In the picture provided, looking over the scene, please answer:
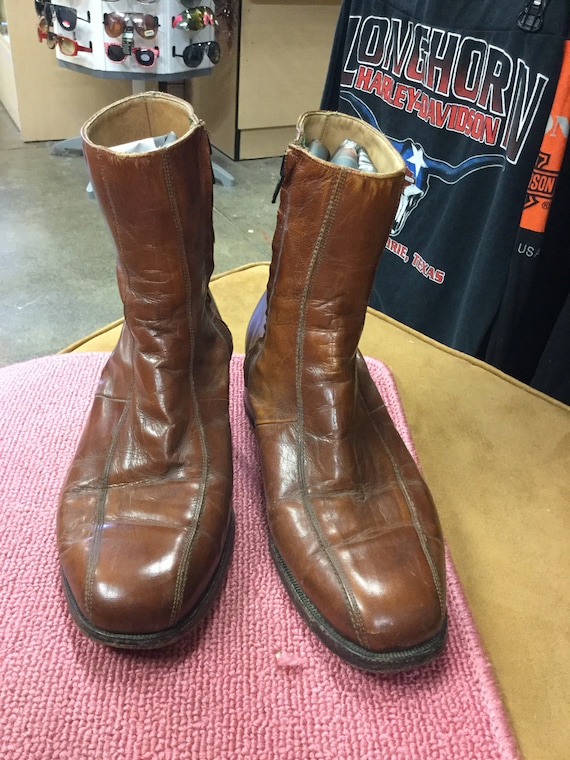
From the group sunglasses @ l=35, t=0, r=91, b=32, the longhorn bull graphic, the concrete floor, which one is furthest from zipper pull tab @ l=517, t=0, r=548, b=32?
sunglasses @ l=35, t=0, r=91, b=32

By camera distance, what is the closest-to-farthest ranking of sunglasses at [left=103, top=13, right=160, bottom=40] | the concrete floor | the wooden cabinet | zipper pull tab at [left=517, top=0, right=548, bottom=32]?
zipper pull tab at [left=517, top=0, right=548, bottom=32]
the concrete floor
sunglasses at [left=103, top=13, right=160, bottom=40]
the wooden cabinet

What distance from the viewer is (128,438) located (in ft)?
1.78

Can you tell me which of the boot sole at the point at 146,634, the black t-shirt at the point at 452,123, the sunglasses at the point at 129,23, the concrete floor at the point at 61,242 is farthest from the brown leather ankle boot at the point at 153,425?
the sunglasses at the point at 129,23

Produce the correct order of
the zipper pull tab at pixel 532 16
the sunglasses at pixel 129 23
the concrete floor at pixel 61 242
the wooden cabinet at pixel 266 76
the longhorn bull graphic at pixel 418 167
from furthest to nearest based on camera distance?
the wooden cabinet at pixel 266 76
the sunglasses at pixel 129 23
the concrete floor at pixel 61 242
the longhorn bull graphic at pixel 418 167
the zipper pull tab at pixel 532 16

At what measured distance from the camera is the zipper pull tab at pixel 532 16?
0.69 m

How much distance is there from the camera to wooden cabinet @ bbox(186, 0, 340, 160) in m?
1.90

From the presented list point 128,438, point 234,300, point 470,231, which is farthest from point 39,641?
point 470,231

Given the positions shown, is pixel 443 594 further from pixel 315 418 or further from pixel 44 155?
pixel 44 155

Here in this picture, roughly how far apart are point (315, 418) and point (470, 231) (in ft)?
1.57

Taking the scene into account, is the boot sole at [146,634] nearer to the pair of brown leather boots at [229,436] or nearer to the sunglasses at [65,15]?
the pair of brown leather boots at [229,436]

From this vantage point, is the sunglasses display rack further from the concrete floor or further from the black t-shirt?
the black t-shirt

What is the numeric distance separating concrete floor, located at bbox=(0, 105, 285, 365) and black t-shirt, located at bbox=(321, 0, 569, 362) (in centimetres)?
64

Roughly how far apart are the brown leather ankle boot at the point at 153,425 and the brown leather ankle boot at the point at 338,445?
6cm

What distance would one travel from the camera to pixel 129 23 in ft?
4.96
